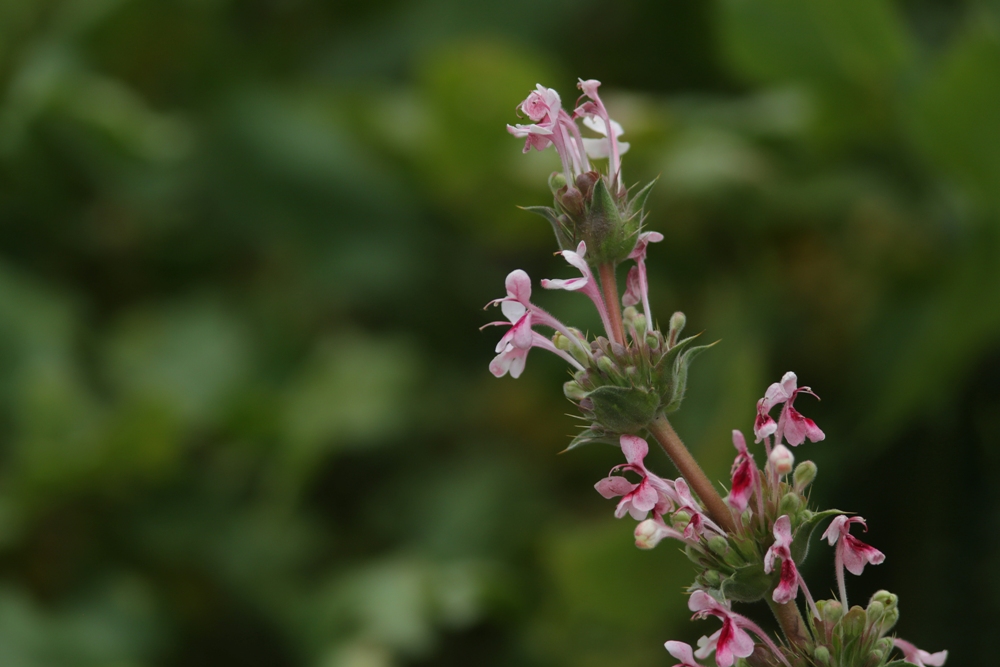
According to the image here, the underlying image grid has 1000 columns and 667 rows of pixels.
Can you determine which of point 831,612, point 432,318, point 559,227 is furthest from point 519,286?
point 432,318

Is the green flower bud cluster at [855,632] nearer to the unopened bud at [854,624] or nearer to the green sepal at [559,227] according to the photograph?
the unopened bud at [854,624]

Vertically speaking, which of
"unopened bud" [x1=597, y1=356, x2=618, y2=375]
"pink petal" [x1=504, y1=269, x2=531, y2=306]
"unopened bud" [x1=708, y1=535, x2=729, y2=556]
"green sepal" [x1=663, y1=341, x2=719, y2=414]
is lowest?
"unopened bud" [x1=708, y1=535, x2=729, y2=556]

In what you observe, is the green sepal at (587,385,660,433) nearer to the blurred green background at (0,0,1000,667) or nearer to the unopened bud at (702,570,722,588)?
the unopened bud at (702,570,722,588)

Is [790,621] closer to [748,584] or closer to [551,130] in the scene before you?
[748,584]

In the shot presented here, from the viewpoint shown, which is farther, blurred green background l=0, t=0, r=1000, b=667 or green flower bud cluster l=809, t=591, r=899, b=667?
blurred green background l=0, t=0, r=1000, b=667

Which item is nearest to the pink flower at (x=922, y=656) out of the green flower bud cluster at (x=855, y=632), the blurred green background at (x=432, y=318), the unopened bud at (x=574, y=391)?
the green flower bud cluster at (x=855, y=632)

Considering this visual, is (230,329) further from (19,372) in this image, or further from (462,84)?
(462,84)

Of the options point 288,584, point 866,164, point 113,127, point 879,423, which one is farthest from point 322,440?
point 866,164

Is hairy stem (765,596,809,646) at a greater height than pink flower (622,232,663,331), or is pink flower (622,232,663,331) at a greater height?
pink flower (622,232,663,331)

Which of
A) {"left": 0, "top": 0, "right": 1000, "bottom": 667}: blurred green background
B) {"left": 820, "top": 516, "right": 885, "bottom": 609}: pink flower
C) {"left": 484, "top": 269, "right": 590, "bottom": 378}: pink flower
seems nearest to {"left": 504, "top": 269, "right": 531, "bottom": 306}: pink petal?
{"left": 484, "top": 269, "right": 590, "bottom": 378}: pink flower
